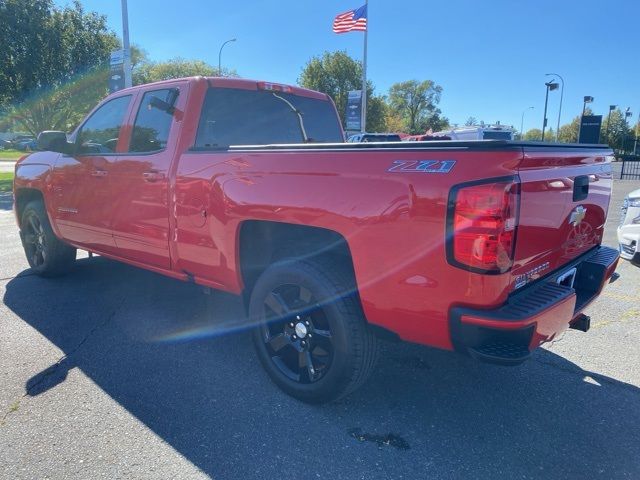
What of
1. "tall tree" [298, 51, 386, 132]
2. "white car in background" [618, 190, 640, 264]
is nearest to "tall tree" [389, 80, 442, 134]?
"tall tree" [298, 51, 386, 132]

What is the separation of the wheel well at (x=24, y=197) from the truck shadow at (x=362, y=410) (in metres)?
1.82

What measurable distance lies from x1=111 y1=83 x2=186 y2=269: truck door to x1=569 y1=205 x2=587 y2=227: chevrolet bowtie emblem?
269 cm

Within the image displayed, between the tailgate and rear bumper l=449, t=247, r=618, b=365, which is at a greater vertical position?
the tailgate

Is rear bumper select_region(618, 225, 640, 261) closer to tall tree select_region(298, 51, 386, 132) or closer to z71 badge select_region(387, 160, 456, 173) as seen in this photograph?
z71 badge select_region(387, 160, 456, 173)

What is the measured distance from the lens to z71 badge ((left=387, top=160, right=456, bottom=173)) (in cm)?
213

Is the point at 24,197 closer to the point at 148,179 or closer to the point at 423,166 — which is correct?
the point at 148,179

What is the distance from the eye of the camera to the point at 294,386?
9.61ft

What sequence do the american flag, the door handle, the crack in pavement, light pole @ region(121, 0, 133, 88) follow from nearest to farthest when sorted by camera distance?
the crack in pavement → the door handle → light pole @ region(121, 0, 133, 88) → the american flag

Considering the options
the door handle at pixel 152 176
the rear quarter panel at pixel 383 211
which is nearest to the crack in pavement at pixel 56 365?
the door handle at pixel 152 176

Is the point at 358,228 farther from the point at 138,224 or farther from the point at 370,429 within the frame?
the point at 138,224

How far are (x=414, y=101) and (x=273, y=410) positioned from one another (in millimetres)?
88972

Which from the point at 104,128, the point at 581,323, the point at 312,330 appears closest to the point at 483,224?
the point at 312,330

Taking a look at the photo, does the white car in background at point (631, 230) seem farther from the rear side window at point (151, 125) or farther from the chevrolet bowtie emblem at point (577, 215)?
the rear side window at point (151, 125)

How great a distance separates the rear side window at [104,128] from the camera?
167 inches
